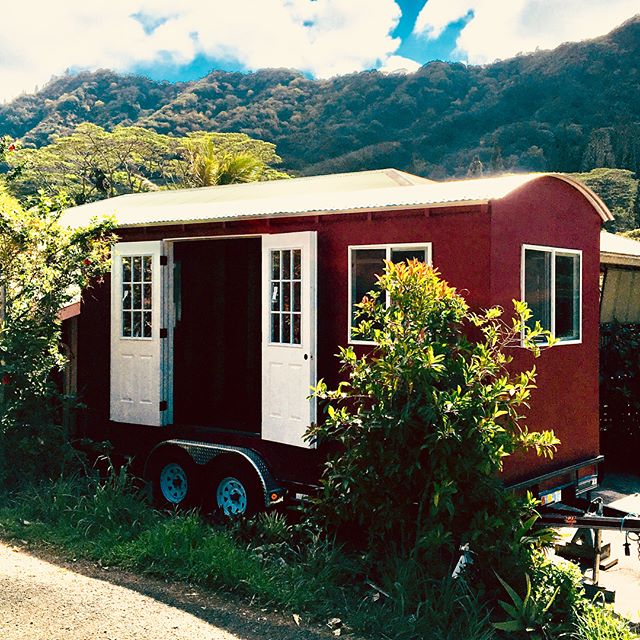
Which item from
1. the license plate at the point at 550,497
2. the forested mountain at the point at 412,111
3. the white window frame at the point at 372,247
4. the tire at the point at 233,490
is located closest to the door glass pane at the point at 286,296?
the white window frame at the point at 372,247

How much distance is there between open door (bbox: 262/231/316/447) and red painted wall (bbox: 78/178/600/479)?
7.2 inches

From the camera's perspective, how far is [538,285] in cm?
680

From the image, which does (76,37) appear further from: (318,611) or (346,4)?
(318,611)

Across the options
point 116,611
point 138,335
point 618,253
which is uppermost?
point 618,253

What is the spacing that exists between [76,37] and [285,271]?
70.6 m

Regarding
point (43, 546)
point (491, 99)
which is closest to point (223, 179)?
point (43, 546)

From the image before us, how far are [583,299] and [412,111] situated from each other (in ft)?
169

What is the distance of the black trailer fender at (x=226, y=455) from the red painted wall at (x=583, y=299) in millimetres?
1861

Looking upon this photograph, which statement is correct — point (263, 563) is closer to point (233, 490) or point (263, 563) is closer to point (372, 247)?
point (233, 490)

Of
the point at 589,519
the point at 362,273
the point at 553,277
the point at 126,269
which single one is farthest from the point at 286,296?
the point at 589,519

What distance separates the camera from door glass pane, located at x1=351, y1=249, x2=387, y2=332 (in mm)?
6652

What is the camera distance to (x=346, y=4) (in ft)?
Answer: 137

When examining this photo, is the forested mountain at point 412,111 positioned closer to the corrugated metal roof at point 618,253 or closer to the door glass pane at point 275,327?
the corrugated metal roof at point 618,253

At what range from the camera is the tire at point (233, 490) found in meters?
6.82
